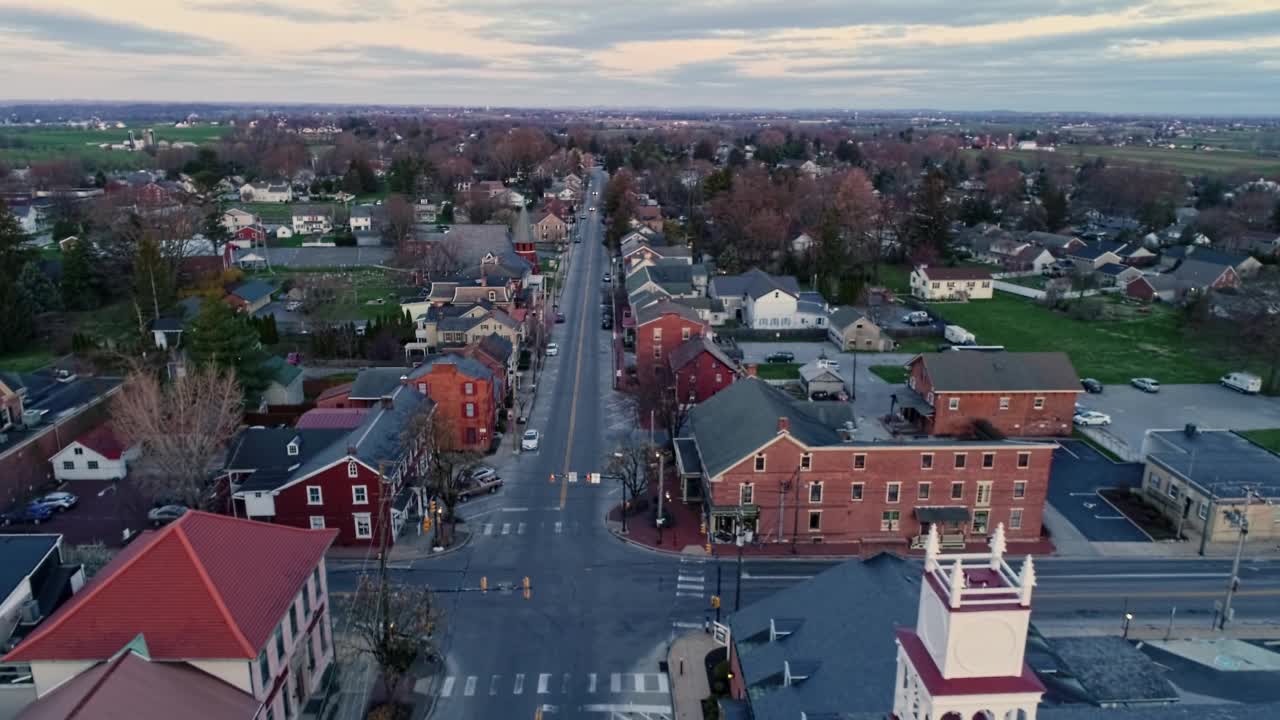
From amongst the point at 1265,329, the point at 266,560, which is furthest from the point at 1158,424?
the point at 266,560

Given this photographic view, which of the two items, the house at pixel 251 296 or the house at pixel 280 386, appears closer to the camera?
the house at pixel 280 386

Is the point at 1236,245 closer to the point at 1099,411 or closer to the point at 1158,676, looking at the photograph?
the point at 1099,411

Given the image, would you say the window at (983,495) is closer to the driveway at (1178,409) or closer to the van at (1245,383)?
the driveway at (1178,409)

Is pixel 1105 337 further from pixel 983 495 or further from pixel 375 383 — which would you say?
pixel 375 383

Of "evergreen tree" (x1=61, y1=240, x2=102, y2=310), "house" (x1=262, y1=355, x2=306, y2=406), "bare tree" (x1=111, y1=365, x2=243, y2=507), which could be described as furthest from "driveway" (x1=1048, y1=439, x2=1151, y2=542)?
"evergreen tree" (x1=61, y1=240, x2=102, y2=310)

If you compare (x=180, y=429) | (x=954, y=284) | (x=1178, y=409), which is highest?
(x=180, y=429)

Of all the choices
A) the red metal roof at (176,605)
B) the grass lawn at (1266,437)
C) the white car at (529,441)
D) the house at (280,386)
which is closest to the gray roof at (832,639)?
the red metal roof at (176,605)

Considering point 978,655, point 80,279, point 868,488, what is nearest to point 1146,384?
point 868,488
